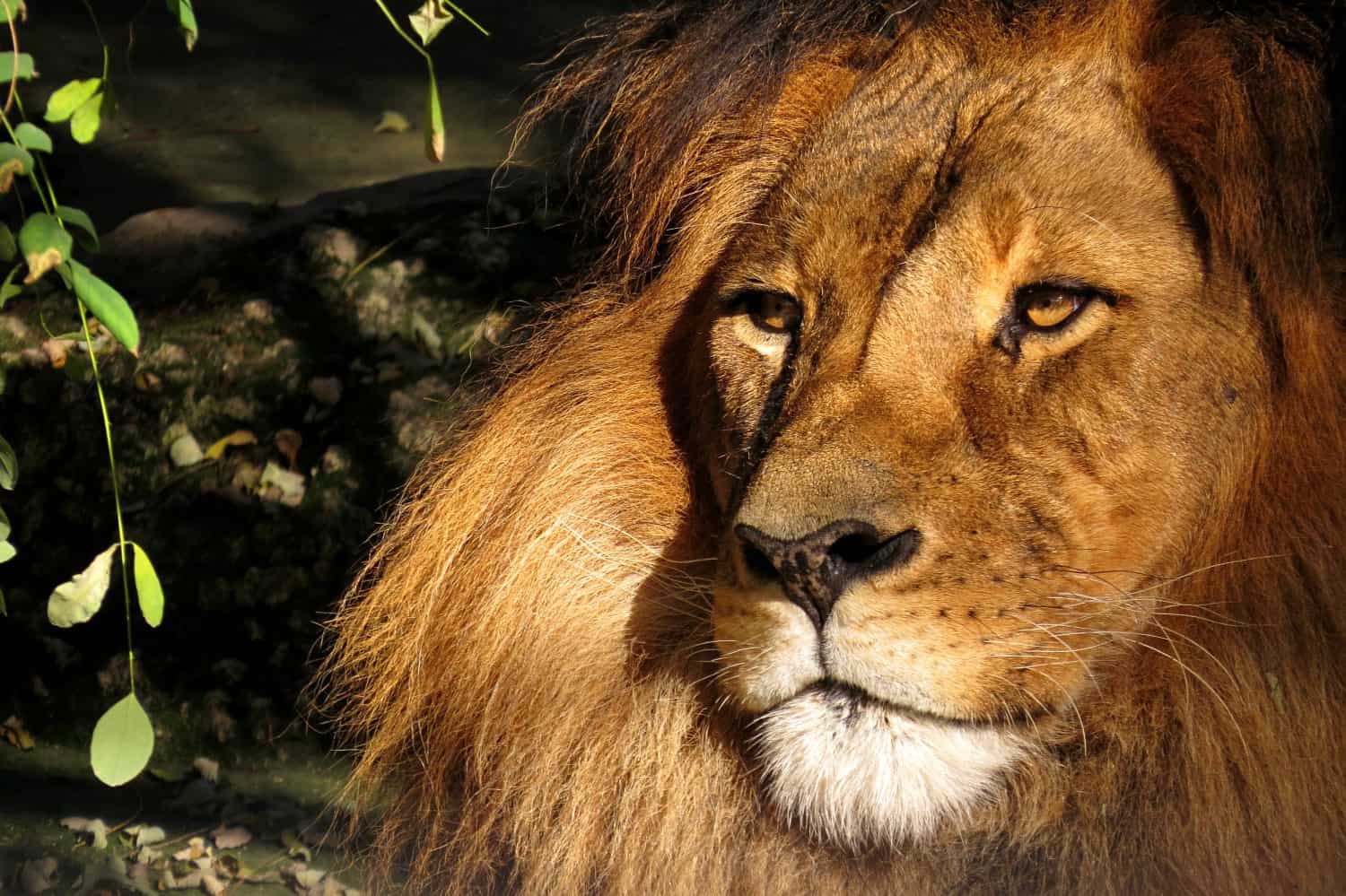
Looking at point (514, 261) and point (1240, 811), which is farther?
point (514, 261)

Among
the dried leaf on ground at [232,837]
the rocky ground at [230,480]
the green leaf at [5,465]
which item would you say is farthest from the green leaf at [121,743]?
the dried leaf on ground at [232,837]

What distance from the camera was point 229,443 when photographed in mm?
4082

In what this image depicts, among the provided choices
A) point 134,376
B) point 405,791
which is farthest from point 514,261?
point 405,791

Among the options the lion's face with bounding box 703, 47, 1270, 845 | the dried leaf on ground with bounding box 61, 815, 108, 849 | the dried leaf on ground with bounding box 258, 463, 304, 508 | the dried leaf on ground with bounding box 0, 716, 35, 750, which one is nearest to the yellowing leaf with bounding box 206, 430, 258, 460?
the dried leaf on ground with bounding box 258, 463, 304, 508

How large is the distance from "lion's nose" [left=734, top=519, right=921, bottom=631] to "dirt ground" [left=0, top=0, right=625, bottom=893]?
1.11 metres

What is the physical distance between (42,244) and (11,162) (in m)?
0.09

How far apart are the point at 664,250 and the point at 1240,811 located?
1.28 m

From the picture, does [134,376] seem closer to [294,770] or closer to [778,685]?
[294,770]

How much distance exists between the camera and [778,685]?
2.05 meters

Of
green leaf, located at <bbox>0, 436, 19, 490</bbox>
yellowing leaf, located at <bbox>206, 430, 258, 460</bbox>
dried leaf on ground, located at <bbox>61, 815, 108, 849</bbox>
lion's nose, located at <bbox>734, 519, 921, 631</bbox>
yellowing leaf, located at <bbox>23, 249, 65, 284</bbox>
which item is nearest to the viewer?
yellowing leaf, located at <bbox>23, 249, 65, 284</bbox>

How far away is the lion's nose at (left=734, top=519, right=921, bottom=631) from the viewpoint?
1.94m

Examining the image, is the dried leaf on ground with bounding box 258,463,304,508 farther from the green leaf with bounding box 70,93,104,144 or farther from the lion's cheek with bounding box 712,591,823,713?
the green leaf with bounding box 70,93,104,144

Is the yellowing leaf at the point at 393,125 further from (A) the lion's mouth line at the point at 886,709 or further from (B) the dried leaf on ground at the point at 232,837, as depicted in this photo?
(A) the lion's mouth line at the point at 886,709

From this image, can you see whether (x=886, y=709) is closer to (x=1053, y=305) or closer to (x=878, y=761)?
(x=878, y=761)
